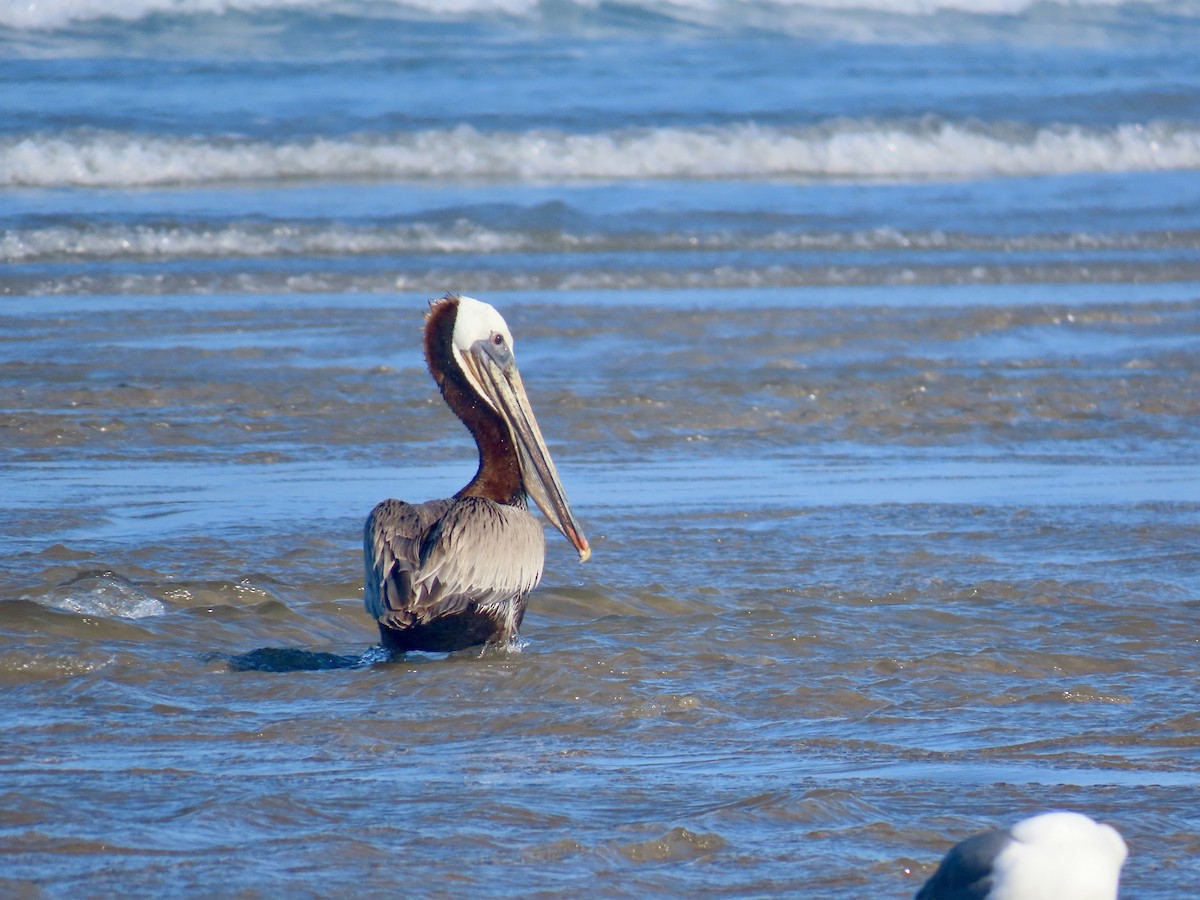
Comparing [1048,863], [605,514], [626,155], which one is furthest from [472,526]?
[626,155]

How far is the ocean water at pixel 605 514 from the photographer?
3.30 meters

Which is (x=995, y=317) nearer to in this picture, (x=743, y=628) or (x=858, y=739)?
(x=743, y=628)

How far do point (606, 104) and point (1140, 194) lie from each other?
21.9 ft

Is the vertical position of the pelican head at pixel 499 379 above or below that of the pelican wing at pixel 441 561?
above

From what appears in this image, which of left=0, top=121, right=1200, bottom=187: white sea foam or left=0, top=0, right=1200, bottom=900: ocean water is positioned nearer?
left=0, top=0, right=1200, bottom=900: ocean water

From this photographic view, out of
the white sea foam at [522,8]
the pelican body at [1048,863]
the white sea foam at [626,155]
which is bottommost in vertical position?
the pelican body at [1048,863]

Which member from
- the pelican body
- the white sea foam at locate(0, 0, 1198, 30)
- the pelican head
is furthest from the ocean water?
the white sea foam at locate(0, 0, 1198, 30)

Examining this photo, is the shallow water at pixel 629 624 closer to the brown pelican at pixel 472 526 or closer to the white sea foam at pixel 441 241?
the brown pelican at pixel 472 526

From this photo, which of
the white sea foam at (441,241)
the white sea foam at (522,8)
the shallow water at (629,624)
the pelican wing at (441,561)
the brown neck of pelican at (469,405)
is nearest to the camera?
the shallow water at (629,624)

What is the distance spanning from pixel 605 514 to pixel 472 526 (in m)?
1.74

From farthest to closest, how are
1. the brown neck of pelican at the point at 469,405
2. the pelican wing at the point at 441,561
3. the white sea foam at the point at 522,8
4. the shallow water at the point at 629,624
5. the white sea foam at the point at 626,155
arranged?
the white sea foam at the point at 522,8, the white sea foam at the point at 626,155, the brown neck of pelican at the point at 469,405, the pelican wing at the point at 441,561, the shallow water at the point at 629,624

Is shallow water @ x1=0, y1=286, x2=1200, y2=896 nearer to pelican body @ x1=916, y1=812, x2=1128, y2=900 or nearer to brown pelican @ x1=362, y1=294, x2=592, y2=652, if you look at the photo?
brown pelican @ x1=362, y1=294, x2=592, y2=652

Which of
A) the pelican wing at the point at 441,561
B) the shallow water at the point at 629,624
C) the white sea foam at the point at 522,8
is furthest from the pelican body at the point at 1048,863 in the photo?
the white sea foam at the point at 522,8

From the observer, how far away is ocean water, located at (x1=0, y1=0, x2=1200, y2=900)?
3.30 metres
